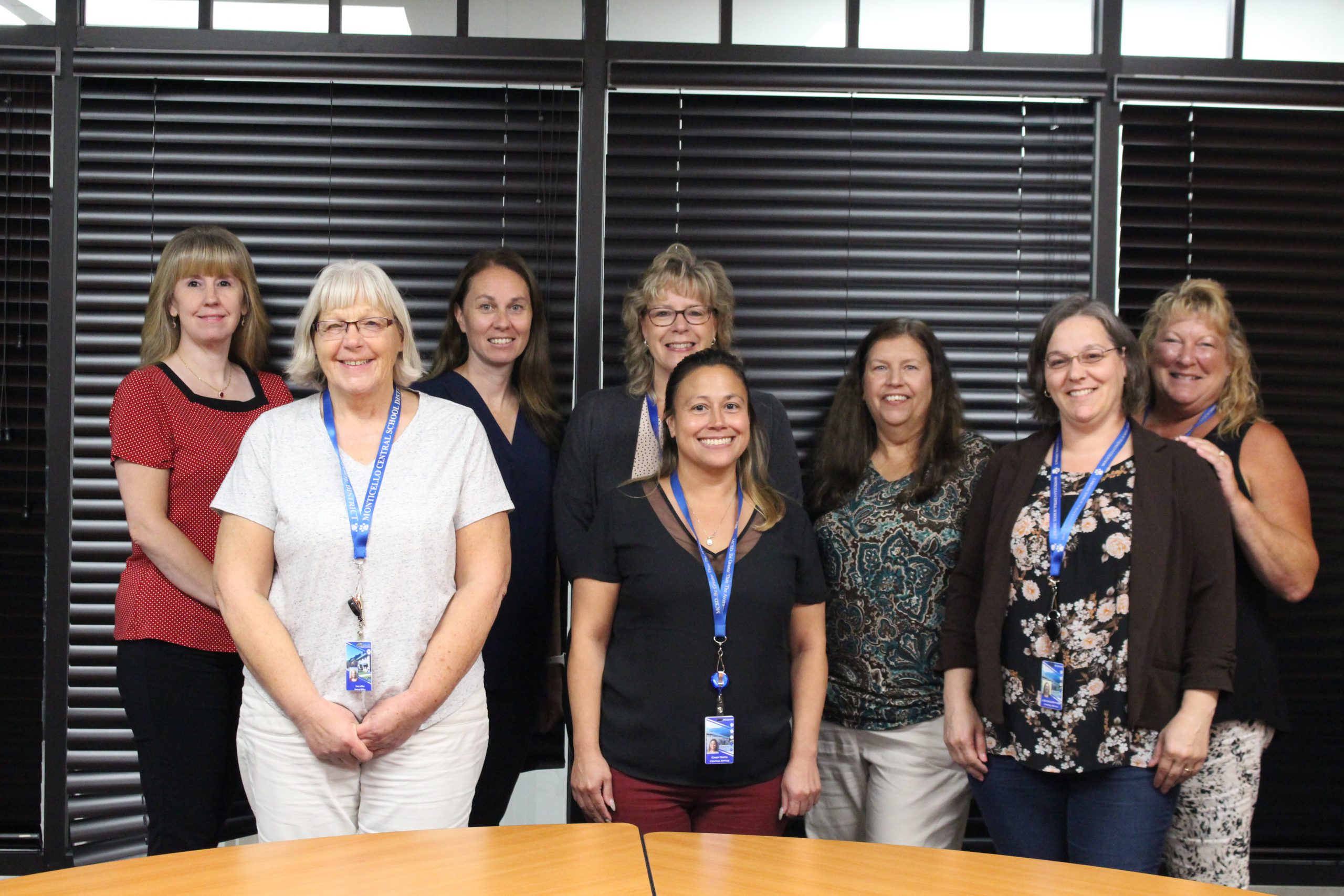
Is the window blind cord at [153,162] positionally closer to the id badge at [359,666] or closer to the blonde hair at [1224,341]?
the id badge at [359,666]

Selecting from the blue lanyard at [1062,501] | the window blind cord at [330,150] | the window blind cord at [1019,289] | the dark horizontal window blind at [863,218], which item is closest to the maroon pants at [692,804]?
the blue lanyard at [1062,501]

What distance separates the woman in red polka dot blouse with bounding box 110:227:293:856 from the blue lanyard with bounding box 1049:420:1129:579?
221cm

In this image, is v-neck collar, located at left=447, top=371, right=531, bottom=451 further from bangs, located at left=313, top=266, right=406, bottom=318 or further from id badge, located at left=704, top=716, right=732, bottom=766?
id badge, located at left=704, top=716, right=732, bottom=766

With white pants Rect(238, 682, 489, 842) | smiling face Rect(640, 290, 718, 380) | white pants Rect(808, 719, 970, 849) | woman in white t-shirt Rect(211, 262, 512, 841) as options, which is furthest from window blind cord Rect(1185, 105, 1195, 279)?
white pants Rect(238, 682, 489, 842)

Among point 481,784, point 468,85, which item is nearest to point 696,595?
point 481,784

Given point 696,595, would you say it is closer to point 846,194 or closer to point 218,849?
point 218,849

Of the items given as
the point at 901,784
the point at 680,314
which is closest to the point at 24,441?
the point at 680,314

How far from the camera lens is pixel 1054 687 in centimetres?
235

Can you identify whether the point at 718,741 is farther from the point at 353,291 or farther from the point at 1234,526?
the point at 1234,526

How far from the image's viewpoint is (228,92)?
356 cm

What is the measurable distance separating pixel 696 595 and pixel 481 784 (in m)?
1.08

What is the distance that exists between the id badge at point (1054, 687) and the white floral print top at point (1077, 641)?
14 mm

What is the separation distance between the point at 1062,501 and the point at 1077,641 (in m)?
0.34

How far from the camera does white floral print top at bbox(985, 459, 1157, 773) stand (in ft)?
7.59
